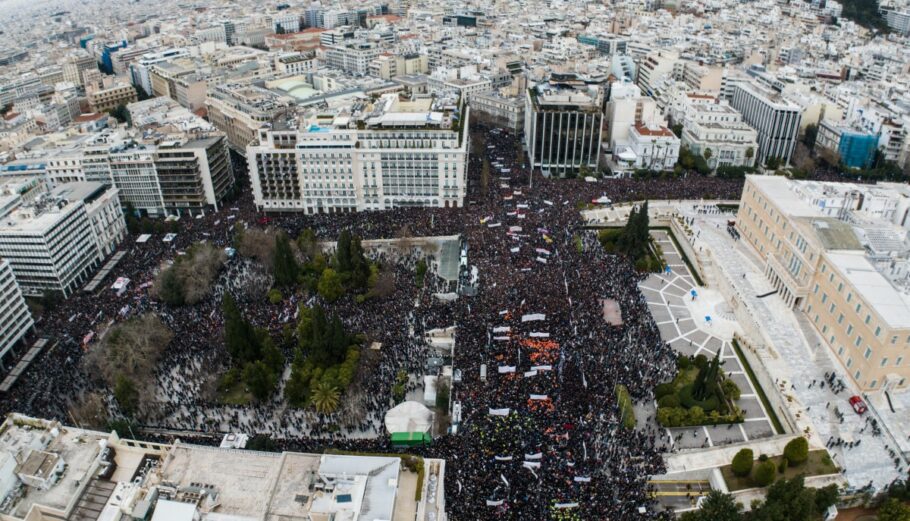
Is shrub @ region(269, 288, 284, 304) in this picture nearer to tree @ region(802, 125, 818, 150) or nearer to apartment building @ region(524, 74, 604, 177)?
apartment building @ region(524, 74, 604, 177)

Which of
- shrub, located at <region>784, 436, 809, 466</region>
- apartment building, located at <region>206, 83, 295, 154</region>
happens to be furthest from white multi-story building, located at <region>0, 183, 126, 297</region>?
shrub, located at <region>784, 436, 809, 466</region>

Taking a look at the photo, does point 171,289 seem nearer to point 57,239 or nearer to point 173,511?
point 57,239

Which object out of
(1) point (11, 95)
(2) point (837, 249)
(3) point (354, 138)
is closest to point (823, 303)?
(2) point (837, 249)

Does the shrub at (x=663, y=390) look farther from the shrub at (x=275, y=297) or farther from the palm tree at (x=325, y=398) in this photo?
the shrub at (x=275, y=297)

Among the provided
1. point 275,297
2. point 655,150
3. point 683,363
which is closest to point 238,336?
point 275,297

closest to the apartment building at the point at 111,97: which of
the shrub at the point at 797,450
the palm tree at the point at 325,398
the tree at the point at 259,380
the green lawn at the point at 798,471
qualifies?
the tree at the point at 259,380
